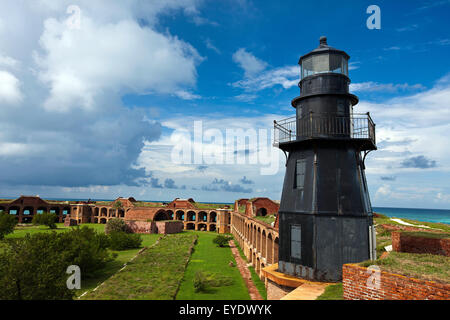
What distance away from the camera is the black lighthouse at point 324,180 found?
12.1 m

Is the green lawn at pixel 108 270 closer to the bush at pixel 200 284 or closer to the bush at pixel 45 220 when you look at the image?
the bush at pixel 200 284

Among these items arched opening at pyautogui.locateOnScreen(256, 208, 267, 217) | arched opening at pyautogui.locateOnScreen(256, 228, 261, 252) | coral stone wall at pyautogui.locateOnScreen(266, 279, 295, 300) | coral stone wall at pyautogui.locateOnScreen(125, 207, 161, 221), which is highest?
arched opening at pyautogui.locateOnScreen(256, 208, 267, 217)

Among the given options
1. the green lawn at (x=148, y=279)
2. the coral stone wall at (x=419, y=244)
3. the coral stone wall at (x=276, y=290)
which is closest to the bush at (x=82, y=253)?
the green lawn at (x=148, y=279)

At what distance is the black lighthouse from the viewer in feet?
39.7

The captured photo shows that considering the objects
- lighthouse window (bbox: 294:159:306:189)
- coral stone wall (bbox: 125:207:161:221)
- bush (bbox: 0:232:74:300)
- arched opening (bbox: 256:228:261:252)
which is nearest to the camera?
bush (bbox: 0:232:74:300)

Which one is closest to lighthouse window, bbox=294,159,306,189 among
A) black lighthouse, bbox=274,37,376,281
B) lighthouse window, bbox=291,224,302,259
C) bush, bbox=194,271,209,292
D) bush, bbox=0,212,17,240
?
black lighthouse, bbox=274,37,376,281

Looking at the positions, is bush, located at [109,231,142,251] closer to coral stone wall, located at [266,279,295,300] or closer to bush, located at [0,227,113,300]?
bush, located at [0,227,113,300]

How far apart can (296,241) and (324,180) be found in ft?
10.7

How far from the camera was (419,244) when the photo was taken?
12695 millimetres

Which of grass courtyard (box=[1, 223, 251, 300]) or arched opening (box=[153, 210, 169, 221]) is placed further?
arched opening (box=[153, 210, 169, 221])

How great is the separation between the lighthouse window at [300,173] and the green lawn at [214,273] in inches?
516
